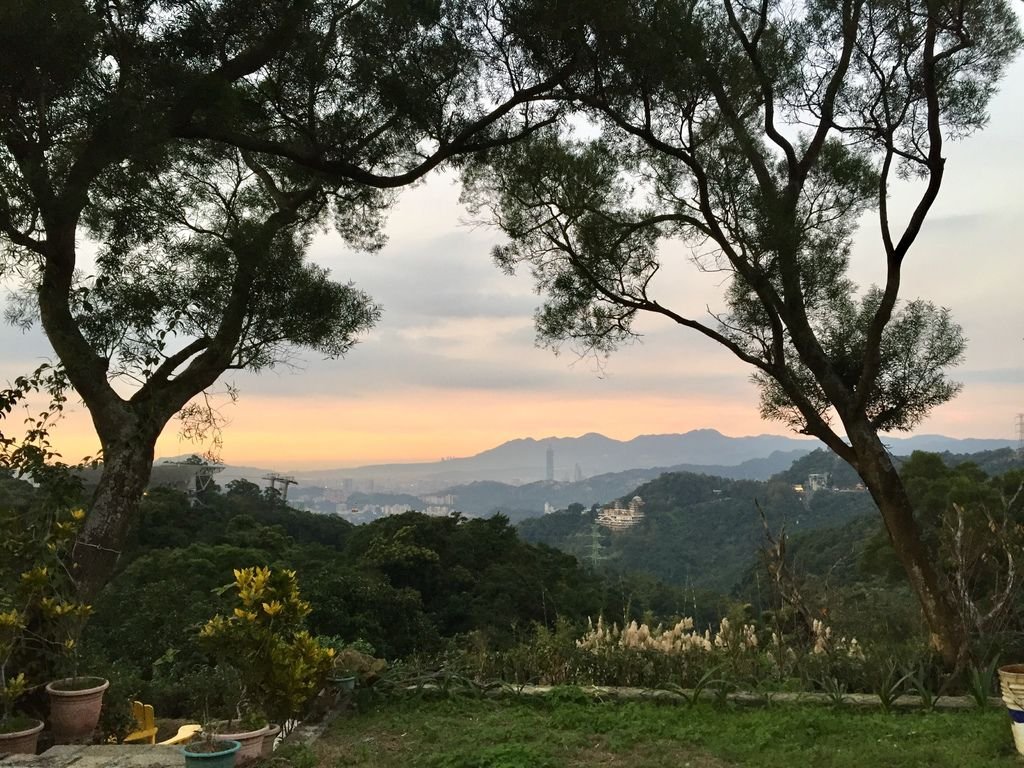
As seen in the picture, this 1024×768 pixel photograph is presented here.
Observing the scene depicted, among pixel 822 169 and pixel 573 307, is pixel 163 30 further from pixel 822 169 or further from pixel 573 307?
pixel 822 169

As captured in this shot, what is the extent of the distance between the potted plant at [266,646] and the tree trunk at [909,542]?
16.4 feet

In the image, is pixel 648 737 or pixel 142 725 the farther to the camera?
pixel 142 725

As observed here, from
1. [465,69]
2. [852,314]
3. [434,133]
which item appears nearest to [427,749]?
[434,133]

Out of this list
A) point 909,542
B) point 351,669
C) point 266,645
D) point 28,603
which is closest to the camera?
point 266,645

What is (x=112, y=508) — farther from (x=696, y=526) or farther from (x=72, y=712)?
(x=696, y=526)

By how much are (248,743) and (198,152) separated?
5.77 m

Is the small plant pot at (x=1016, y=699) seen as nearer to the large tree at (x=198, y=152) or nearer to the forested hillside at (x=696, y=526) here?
the large tree at (x=198, y=152)

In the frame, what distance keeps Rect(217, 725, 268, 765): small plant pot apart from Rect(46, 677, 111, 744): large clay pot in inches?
40.7

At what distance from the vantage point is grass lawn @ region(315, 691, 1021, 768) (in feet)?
12.7

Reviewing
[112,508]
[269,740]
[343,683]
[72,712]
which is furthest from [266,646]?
[112,508]

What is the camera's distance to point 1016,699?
3.85 metres

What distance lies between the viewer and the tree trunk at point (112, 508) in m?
5.14

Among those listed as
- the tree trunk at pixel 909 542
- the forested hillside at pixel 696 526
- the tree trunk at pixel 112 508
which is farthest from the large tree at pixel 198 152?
the forested hillside at pixel 696 526

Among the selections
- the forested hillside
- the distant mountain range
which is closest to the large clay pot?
the forested hillside
